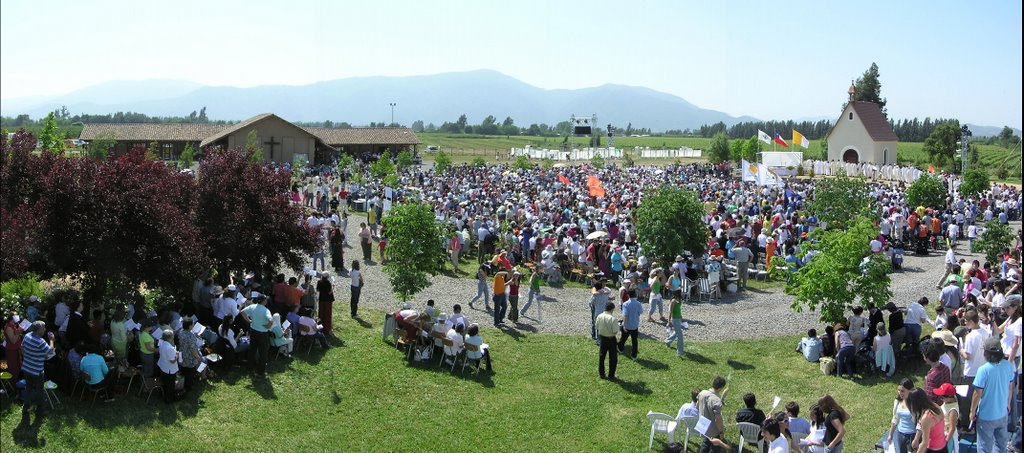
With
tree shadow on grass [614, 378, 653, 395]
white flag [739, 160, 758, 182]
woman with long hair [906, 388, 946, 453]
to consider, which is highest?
white flag [739, 160, 758, 182]

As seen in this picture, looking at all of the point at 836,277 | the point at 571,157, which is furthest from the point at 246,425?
the point at 571,157

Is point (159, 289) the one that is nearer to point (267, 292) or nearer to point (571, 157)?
point (267, 292)

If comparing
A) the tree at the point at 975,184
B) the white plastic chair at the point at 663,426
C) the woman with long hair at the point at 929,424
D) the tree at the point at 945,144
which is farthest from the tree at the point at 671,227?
the tree at the point at 945,144

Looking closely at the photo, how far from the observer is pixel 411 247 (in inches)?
595

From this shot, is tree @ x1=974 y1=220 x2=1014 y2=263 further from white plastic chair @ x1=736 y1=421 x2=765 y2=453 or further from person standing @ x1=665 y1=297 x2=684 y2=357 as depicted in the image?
→ white plastic chair @ x1=736 y1=421 x2=765 y2=453

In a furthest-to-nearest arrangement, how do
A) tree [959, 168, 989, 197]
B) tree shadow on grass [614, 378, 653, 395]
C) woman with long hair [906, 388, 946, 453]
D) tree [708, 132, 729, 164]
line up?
tree [708, 132, 729, 164]
tree [959, 168, 989, 197]
tree shadow on grass [614, 378, 653, 395]
woman with long hair [906, 388, 946, 453]

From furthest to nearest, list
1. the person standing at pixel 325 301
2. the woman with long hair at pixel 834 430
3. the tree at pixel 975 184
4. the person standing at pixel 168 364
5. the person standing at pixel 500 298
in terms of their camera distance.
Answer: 1. the tree at pixel 975 184
2. the person standing at pixel 500 298
3. the person standing at pixel 325 301
4. the person standing at pixel 168 364
5. the woman with long hair at pixel 834 430

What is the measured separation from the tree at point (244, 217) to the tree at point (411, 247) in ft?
5.72

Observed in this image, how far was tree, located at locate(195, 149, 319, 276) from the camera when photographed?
48.5ft

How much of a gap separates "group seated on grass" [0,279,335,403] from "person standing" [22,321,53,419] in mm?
89

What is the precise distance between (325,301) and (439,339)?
2577 mm

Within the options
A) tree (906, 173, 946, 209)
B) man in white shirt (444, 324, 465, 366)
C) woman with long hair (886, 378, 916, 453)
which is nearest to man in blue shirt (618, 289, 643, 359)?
man in white shirt (444, 324, 465, 366)

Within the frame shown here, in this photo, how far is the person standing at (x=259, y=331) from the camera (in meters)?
12.5

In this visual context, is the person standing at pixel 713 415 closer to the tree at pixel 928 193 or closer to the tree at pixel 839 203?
the tree at pixel 839 203
